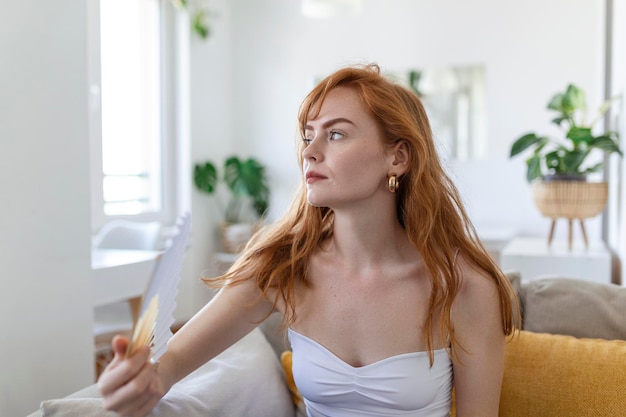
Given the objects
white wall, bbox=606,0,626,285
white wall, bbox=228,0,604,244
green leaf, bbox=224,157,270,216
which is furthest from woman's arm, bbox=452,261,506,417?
green leaf, bbox=224,157,270,216

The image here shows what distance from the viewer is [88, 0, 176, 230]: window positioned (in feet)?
12.6

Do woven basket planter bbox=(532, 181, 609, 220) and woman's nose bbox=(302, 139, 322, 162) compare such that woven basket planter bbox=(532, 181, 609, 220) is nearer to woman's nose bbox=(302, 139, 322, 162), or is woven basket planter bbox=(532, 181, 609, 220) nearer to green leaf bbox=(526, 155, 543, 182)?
green leaf bbox=(526, 155, 543, 182)

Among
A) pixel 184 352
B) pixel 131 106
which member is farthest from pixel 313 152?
pixel 131 106

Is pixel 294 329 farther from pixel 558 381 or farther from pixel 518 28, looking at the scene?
pixel 518 28

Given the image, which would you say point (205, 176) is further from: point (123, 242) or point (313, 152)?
point (313, 152)

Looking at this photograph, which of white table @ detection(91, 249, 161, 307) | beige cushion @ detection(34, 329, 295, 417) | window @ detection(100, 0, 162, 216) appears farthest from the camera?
window @ detection(100, 0, 162, 216)

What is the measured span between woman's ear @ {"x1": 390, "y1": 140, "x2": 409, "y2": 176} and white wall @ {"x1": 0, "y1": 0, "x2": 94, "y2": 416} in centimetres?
73

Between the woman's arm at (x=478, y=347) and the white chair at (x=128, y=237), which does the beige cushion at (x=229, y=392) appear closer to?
the woman's arm at (x=478, y=347)

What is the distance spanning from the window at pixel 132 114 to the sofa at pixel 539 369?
2.41 metres

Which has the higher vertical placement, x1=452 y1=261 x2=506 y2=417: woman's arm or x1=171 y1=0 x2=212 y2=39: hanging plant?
x1=171 y1=0 x2=212 y2=39: hanging plant

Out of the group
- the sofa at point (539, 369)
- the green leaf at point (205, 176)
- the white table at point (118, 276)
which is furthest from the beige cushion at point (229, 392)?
the green leaf at point (205, 176)

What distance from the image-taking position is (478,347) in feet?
4.57

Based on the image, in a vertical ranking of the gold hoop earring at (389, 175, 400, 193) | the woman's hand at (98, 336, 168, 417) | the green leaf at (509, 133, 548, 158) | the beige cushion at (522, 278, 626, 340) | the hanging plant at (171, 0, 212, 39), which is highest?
the hanging plant at (171, 0, 212, 39)

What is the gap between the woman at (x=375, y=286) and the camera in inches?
54.1
